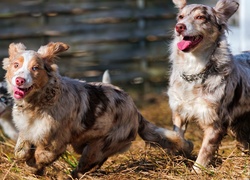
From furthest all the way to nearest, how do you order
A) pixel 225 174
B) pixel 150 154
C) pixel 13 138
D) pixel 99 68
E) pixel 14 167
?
pixel 99 68 → pixel 13 138 → pixel 150 154 → pixel 14 167 → pixel 225 174

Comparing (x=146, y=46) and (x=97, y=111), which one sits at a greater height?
(x=97, y=111)

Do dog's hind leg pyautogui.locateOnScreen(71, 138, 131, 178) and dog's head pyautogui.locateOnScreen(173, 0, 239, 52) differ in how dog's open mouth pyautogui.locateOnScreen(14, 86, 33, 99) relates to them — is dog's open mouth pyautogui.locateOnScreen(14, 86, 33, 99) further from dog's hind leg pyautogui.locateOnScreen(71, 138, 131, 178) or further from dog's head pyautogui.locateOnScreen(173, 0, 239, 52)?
dog's head pyautogui.locateOnScreen(173, 0, 239, 52)

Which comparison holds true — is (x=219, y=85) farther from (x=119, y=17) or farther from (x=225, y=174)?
(x=119, y=17)

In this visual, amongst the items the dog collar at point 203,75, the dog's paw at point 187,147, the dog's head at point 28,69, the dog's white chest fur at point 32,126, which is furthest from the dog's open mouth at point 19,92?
the dog's paw at point 187,147

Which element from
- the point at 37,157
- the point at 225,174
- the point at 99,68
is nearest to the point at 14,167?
the point at 37,157

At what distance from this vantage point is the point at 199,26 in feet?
20.4

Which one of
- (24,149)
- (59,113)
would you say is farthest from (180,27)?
(24,149)

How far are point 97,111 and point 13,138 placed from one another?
268 centimetres

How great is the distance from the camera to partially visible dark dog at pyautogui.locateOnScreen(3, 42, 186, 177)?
225 inches

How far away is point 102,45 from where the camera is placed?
1148 centimetres

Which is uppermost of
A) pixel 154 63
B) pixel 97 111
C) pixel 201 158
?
pixel 97 111

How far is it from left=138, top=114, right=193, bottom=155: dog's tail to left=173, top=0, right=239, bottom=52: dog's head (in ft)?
2.70

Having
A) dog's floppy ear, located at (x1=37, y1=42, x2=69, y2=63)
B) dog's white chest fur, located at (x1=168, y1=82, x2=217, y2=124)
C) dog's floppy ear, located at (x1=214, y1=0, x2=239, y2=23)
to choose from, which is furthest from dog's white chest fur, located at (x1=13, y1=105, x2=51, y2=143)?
dog's floppy ear, located at (x1=214, y1=0, x2=239, y2=23)

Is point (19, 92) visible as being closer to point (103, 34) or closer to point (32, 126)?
point (32, 126)
